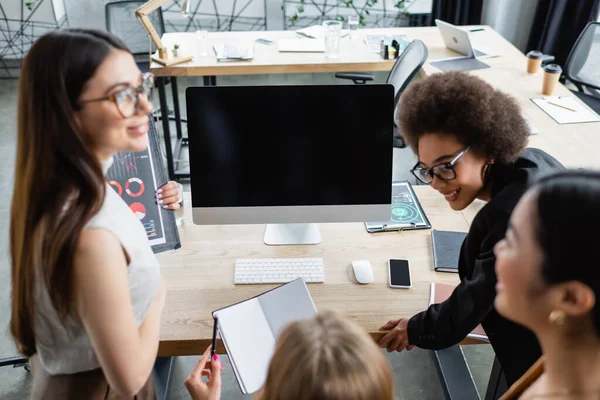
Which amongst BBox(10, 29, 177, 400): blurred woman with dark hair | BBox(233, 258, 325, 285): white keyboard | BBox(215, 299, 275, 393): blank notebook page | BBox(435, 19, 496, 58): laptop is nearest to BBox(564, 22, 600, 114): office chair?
BBox(435, 19, 496, 58): laptop

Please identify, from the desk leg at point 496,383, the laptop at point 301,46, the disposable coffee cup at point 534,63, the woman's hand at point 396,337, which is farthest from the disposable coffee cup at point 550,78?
the woman's hand at point 396,337

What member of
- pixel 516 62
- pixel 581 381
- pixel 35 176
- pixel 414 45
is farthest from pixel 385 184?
pixel 516 62

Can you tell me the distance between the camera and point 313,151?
153 centimetres

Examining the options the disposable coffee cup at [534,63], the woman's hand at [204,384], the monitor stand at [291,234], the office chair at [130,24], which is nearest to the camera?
the woman's hand at [204,384]

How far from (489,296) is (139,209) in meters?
1.00

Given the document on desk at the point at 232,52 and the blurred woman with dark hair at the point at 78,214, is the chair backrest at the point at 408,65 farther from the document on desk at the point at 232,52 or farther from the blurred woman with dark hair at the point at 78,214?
the blurred woman with dark hair at the point at 78,214

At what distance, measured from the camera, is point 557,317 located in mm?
794

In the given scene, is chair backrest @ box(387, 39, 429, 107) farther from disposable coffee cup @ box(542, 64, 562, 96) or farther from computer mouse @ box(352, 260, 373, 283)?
computer mouse @ box(352, 260, 373, 283)

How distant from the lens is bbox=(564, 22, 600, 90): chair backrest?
312 centimetres

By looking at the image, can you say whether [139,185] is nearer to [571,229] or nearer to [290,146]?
[290,146]

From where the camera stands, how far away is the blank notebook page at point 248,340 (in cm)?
126

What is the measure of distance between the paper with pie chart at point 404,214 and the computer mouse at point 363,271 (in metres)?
0.18

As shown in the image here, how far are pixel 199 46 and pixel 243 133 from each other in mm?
1956

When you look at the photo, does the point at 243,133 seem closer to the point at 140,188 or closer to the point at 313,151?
the point at 313,151
